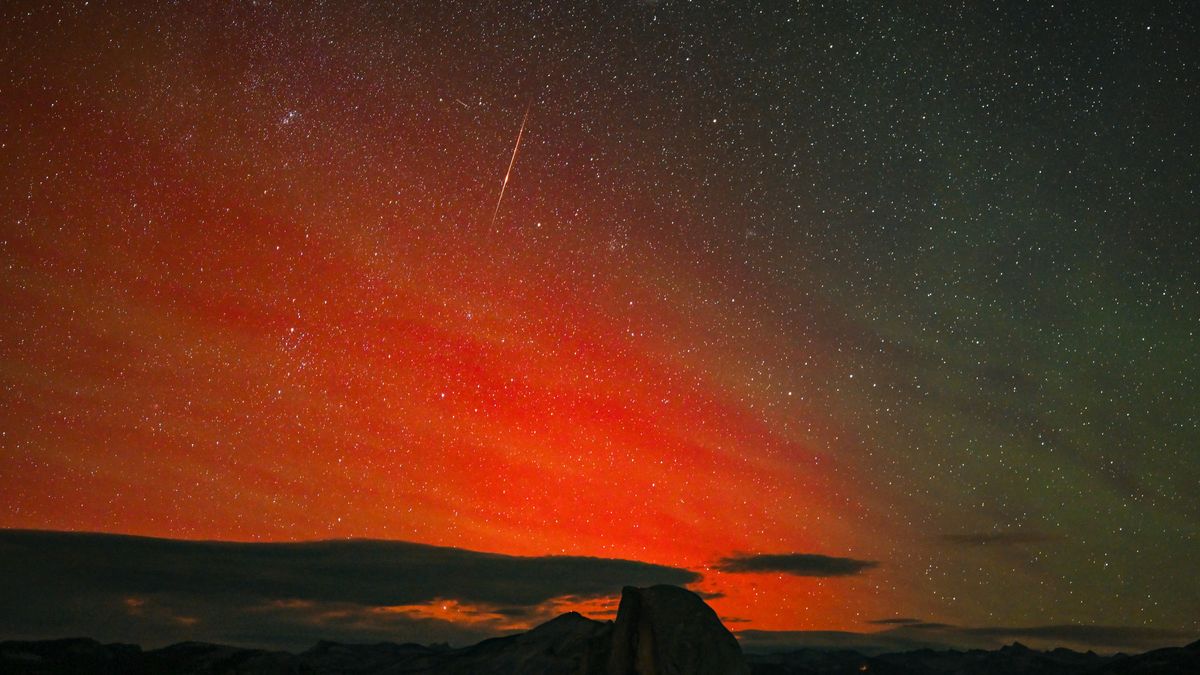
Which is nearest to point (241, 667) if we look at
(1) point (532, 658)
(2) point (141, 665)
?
(2) point (141, 665)

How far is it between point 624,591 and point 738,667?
35.1ft

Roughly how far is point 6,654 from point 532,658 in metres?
124

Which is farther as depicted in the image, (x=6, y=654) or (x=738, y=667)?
(x=6, y=654)

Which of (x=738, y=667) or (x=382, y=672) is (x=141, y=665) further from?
(x=738, y=667)

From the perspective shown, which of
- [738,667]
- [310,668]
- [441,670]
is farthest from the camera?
[310,668]

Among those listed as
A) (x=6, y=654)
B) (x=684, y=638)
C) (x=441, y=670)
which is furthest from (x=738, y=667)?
(x=6, y=654)

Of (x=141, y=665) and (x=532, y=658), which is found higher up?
(x=532, y=658)

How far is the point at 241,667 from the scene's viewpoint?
185 metres

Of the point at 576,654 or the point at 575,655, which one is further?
the point at 576,654

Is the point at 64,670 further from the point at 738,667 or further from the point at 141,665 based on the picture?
the point at 738,667

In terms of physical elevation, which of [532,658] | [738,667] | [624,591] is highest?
[624,591]

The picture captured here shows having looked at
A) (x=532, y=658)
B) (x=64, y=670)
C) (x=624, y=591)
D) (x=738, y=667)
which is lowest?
(x=64, y=670)

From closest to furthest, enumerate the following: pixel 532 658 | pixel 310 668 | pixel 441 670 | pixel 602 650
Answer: pixel 602 650 → pixel 532 658 → pixel 441 670 → pixel 310 668

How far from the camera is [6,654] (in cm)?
18538
